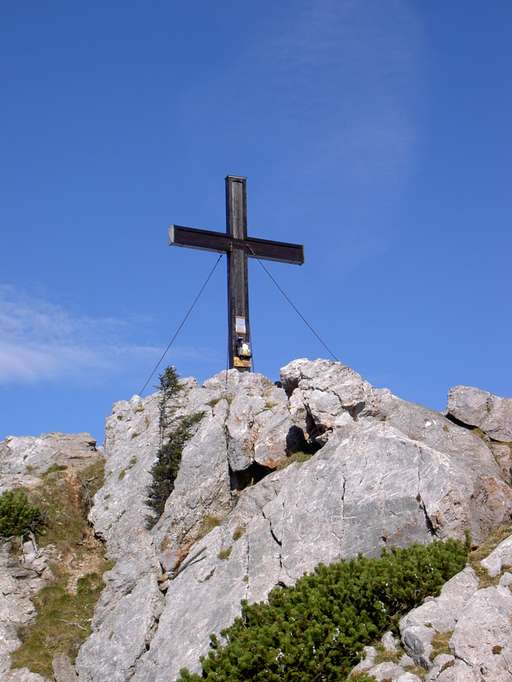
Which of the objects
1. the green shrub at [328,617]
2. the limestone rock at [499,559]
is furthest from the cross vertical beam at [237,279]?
the limestone rock at [499,559]

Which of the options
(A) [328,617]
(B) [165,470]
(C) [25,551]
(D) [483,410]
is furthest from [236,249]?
(A) [328,617]

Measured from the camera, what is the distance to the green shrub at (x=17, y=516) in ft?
104

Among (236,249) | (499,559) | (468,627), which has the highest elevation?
(236,249)

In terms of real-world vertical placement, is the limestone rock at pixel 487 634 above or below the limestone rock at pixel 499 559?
below

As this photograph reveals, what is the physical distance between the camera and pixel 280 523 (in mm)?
25703

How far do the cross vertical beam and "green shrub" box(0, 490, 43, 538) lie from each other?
33.0ft

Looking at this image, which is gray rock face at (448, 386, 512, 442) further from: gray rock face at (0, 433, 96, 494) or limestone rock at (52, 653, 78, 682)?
gray rock face at (0, 433, 96, 494)

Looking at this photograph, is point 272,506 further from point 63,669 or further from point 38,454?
point 38,454

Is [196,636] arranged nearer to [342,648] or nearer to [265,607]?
[265,607]

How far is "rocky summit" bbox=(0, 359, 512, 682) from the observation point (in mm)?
19984

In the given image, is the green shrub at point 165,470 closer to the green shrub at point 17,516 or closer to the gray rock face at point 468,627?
the green shrub at point 17,516

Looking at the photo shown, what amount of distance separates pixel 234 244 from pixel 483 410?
1311 centimetres

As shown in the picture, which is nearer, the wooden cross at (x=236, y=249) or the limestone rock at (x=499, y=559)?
the limestone rock at (x=499, y=559)

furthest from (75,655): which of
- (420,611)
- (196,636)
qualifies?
(420,611)
